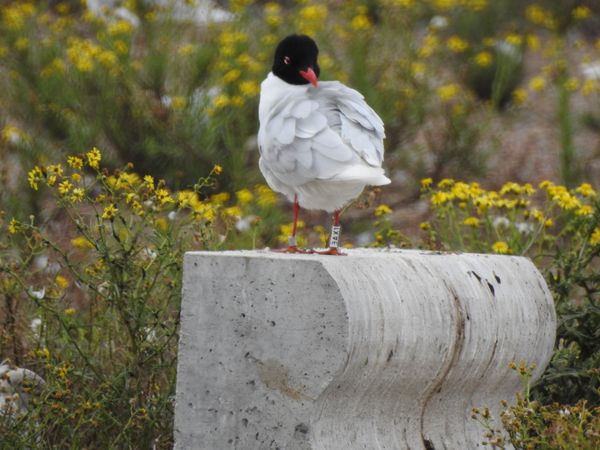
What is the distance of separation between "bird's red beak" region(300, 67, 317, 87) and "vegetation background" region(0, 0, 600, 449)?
1.71ft

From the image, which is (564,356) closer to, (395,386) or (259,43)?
(395,386)

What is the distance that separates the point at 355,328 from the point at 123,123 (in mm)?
5172

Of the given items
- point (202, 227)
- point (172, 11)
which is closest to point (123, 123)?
point (172, 11)

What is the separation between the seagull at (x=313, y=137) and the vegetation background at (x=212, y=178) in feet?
1.55

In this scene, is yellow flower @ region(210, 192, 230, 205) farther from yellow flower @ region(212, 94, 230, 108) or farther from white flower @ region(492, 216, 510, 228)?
yellow flower @ region(212, 94, 230, 108)

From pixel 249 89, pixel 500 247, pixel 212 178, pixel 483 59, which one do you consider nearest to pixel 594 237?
pixel 500 247

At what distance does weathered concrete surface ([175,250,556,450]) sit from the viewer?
364 centimetres

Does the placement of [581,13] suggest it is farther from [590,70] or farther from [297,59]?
[297,59]

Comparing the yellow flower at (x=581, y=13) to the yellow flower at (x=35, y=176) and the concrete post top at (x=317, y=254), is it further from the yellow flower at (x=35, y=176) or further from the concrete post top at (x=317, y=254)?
the yellow flower at (x=35, y=176)

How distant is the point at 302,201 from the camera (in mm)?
3859

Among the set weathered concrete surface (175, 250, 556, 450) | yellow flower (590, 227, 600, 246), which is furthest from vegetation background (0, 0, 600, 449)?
weathered concrete surface (175, 250, 556, 450)

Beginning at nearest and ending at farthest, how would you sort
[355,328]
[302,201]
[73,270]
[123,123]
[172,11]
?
[355,328] → [302,201] → [73,270] → [123,123] → [172,11]

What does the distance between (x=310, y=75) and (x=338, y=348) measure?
86 centimetres

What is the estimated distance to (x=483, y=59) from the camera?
38.1 feet
